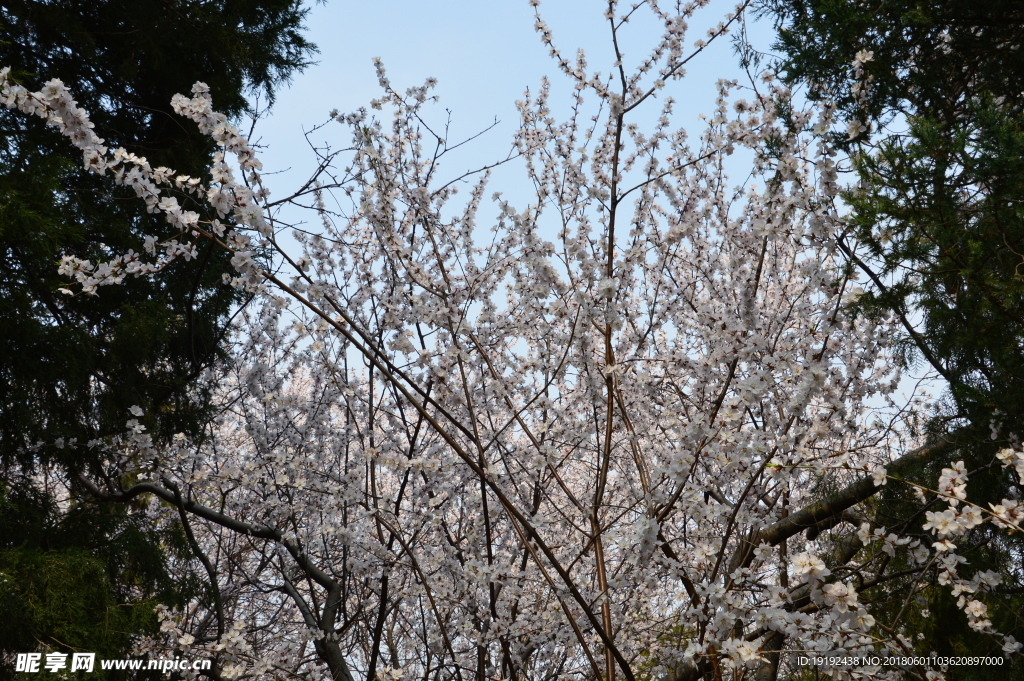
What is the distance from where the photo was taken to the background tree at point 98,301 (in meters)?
3.42

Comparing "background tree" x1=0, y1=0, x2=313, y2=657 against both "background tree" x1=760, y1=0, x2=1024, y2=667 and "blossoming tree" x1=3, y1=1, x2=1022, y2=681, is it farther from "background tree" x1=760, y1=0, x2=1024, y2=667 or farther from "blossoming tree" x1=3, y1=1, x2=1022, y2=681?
"background tree" x1=760, y1=0, x2=1024, y2=667

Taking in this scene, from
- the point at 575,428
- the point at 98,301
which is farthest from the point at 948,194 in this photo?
the point at 98,301

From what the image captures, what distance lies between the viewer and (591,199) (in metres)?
4.23

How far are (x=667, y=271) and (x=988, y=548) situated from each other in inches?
93.4

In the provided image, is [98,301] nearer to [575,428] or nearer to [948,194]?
[575,428]

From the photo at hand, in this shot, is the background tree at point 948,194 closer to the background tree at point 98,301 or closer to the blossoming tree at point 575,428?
the blossoming tree at point 575,428

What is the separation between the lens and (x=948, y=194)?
2840mm

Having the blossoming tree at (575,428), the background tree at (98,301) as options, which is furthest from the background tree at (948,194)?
the background tree at (98,301)

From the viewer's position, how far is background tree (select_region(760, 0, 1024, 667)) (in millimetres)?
2574

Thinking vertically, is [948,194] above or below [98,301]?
below

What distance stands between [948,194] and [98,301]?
4.48m

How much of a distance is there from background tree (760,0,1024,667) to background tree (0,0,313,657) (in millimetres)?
3018

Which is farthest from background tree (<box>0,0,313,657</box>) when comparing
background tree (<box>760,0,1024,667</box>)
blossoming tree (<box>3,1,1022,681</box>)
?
background tree (<box>760,0,1024,667</box>)

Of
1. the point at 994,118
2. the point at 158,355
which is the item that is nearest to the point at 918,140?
the point at 994,118
